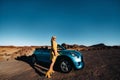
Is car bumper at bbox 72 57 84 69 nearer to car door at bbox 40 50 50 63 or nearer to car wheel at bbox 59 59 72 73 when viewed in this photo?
car wheel at bbox 59 59 72 73

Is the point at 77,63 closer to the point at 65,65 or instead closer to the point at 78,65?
the point at 78,65

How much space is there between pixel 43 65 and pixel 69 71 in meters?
3.20

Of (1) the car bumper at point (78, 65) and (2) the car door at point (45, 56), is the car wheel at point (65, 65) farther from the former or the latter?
(2) the car door at point (45, 56)

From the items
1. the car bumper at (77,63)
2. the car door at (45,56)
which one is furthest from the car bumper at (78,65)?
the car door at (45,56)

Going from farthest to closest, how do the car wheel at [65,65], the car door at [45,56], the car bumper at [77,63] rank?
the car door at [45,56] → the car wheel at [65,65] → the car bumper at [77,63]

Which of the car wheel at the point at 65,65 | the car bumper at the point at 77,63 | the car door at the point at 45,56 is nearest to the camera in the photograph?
the car bumper at the point at 77,63

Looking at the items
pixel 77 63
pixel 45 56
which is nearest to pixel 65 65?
pixel 77 63

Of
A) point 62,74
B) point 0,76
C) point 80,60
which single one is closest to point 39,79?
point 62,74

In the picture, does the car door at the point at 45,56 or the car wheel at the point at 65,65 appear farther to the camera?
the car door at the point at 45,56

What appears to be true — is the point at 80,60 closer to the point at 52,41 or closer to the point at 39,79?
the point at 52,41

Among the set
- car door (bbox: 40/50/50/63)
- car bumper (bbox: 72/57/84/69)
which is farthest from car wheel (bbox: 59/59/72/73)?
car door (bbox: 40/50/50/63)

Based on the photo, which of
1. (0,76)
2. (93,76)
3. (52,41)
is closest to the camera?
(93,76)

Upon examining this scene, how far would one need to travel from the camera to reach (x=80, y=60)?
915cm

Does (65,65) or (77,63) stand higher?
(77,63)
